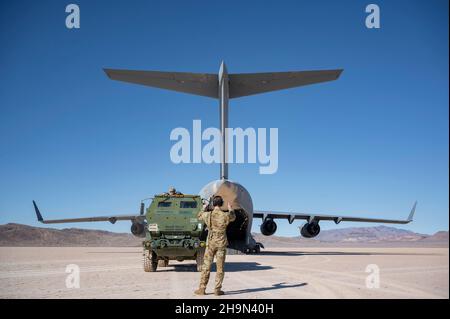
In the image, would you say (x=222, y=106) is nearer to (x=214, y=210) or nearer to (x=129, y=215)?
(x=214, y=210)

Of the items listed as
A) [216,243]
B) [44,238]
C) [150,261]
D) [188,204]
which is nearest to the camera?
[216,243]

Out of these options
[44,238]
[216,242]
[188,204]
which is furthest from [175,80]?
[44,238]

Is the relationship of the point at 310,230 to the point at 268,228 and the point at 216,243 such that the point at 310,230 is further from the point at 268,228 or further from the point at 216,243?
the point at 216,243

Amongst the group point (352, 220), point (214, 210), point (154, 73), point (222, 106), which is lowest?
point (352, 220)

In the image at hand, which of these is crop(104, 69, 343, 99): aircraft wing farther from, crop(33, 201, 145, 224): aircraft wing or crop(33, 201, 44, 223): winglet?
crop(33, 201, 44, 223): winglet

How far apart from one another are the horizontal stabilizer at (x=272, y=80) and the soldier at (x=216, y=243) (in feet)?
27.2

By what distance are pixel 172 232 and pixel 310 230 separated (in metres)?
17.4

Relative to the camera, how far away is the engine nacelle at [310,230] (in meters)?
27.0

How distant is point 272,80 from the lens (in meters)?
15.7

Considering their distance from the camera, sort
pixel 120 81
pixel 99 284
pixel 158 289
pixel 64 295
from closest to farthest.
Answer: pixel 64 295 → pixel 158 289 → pixel 99 284 → pixel 120 81

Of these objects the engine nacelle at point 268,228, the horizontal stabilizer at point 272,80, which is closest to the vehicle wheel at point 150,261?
the horizontal stabilizer at point 272,80
